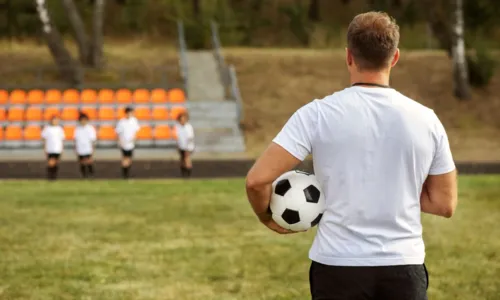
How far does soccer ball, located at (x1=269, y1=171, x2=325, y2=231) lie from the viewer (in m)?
3.79

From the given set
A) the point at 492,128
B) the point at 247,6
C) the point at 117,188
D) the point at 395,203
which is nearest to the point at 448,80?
the point at 492,128

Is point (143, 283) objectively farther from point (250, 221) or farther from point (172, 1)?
point (172, 1)

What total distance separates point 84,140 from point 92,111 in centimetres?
707

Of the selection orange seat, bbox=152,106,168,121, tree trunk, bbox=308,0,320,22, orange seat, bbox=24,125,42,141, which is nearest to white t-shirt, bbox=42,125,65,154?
A: orange seat, bbox=24,125,42,141

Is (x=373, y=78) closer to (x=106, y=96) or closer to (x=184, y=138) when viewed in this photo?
(x=184, y=138)

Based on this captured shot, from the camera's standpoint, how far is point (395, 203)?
3537mm

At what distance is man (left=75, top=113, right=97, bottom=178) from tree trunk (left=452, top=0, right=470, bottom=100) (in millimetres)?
14146

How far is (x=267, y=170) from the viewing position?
354 cm

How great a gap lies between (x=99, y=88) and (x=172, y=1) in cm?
1343

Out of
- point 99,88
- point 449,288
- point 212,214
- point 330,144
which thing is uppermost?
point 330,144

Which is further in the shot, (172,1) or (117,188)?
(172,1)

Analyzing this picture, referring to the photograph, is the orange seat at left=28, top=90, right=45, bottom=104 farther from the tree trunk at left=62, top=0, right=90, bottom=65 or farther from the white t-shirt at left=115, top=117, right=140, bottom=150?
the white t-shirt at left=115, top=117, right=140, bottom=150

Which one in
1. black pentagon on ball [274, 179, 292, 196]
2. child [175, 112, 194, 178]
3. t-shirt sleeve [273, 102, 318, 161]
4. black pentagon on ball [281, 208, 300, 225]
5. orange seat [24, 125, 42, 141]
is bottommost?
orange seat [24, 125, 42, 141]

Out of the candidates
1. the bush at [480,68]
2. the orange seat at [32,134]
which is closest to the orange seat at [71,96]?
the orange seat at [32,134]
